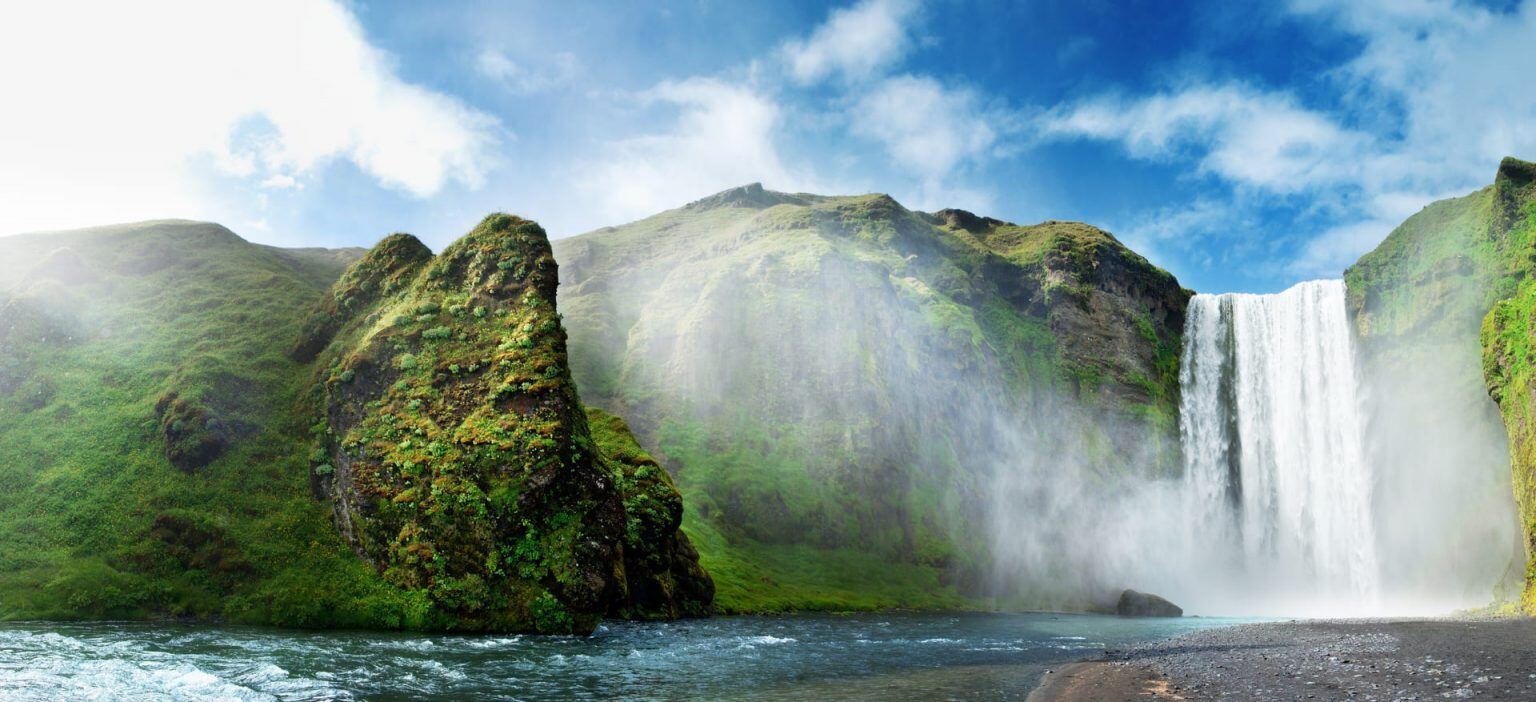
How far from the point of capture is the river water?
2050 cm

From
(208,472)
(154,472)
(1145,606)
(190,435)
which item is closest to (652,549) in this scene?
(208,472)

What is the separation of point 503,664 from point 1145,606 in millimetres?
73591

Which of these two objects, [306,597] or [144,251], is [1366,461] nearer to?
[306,597]

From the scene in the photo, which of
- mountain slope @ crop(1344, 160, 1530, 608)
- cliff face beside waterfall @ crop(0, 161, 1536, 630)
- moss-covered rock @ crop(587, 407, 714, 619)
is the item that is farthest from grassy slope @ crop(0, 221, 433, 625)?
mountain slope @ crop(1344, 160, 1530, 608)

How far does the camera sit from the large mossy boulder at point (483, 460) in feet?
130

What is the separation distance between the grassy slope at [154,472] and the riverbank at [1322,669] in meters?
33.0

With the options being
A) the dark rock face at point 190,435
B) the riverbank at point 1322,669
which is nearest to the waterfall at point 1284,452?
the riverbank at point 1322,669

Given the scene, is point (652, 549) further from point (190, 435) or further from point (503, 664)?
point (190, 435)

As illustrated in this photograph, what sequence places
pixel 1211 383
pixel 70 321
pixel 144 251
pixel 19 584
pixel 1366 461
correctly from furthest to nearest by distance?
pixel 1211 383
pixel 1366 461
pixel 144 251
pixel 70 321
pixel 19 584

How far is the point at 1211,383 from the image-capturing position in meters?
111

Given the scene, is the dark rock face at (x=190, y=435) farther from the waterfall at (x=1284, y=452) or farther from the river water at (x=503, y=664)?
the waterfall at (x=1284, y=452)

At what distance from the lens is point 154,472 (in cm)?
4750

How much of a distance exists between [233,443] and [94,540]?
10196 millimetres

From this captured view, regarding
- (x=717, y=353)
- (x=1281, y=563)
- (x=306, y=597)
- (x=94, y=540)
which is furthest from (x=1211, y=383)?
(x=94, y=540)
